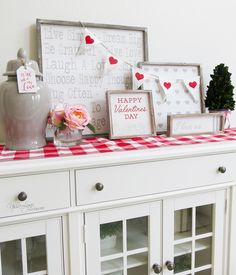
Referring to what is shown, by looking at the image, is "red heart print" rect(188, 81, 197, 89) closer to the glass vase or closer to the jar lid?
the glass vase

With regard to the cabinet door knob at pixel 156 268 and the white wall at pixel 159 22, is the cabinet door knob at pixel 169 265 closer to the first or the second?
the cabinet door knob at pixel 156 268

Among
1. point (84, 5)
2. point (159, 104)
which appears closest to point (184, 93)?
point (159, 104)

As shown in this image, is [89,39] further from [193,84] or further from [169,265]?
[169,265]

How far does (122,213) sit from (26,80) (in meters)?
0.60

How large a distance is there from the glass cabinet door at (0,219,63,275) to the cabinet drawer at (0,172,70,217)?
68 millimetres

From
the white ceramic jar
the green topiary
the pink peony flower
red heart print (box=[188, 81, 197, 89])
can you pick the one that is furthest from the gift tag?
the green topiary

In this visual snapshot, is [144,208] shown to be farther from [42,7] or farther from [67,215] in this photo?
[42,7]

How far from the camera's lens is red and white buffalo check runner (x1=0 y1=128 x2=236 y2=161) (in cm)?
100

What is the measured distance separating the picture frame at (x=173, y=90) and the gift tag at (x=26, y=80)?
0.56 m

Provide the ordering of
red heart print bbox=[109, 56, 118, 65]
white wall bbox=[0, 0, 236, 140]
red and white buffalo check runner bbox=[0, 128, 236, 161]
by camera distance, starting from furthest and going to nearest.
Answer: red heart print bbox=[109, 56, 118, 65]
white wall bbox=[0, 0, 236, 140]
red and white buffalo check runner bbox=[0, 128, 236, 161]

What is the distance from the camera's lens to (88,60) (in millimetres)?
1327

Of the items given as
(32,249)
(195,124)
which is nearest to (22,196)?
(32,249)

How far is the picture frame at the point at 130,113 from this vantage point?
1255mm

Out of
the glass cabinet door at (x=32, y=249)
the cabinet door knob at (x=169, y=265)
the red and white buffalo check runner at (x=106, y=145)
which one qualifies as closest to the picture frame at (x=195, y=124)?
the red and white buffalo check runner at (x=106, y=145)
